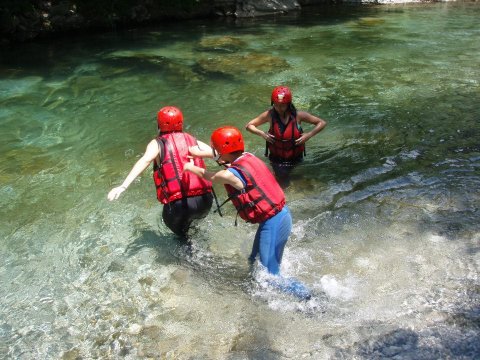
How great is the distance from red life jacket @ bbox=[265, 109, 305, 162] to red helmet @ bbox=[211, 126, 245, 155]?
2539 millimetres

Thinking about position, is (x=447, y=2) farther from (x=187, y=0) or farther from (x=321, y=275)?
(x=321, y=275)

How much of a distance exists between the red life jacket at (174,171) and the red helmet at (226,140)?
85cm

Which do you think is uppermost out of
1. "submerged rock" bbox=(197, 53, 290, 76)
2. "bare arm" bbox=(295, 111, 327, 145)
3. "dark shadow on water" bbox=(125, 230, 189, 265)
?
"bare arm" bbox=(295, 111, 327, 145)

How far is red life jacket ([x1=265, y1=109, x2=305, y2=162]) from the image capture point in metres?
6.95

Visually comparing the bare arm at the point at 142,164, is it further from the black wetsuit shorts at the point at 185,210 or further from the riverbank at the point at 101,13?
the riverbank at the point at 101,13

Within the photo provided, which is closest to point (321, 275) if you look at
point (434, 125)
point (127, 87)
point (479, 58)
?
point (434, 125)

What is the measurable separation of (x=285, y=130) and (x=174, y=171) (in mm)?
2352

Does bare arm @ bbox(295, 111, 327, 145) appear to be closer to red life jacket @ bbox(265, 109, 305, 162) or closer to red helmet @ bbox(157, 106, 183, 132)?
red life jacket @ bbox(265, 109, 305, 162)

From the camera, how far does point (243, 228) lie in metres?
6.62

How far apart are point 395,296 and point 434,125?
18.8 ft

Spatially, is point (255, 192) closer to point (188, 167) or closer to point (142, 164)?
point (188, 167)

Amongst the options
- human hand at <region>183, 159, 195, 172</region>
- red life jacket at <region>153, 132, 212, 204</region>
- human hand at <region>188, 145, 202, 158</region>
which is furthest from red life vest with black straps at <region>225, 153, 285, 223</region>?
red life jacket at <region>153, 132, 212, 204</region>

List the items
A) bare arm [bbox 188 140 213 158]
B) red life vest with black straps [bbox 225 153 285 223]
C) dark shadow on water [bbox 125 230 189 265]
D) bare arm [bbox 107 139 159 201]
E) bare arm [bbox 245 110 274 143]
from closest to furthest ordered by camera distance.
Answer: red life vest with black straps [bbox 225 153 285 223] < bare arm [bbox 107 139 159 201] < bare arm [bbox 188 140 213 158] < dark shadow on water [bbox 125 230 189 265] < bare arm [bbox 245 110 274 143]

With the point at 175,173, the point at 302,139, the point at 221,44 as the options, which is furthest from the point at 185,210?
the point at 221,44
